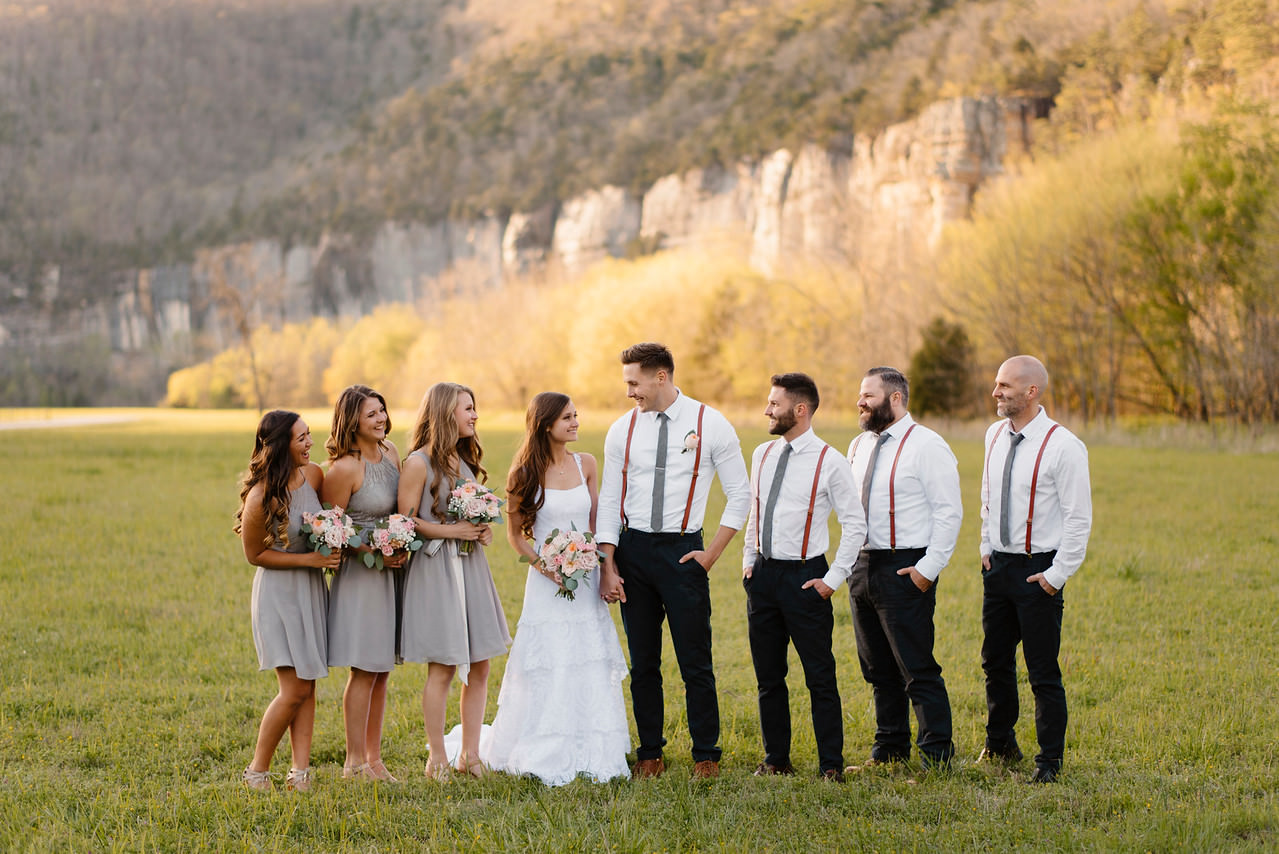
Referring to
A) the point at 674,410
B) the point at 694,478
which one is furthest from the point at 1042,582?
the point at 674,410

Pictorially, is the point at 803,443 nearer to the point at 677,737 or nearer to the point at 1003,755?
the point at 1003,755

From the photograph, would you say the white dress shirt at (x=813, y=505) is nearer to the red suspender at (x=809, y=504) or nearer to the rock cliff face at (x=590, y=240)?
the red suspender at (x=809, y=504)

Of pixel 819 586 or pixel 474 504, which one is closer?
pixel 819 586

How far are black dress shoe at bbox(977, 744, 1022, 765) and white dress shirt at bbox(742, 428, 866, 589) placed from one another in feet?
4.95

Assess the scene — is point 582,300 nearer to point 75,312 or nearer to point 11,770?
point 11,770

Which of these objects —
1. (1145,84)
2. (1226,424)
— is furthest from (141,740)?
(1145,84)

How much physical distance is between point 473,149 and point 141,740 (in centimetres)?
15473

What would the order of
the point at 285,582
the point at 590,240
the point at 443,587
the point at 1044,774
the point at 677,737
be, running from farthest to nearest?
the point at 590,240, the point at 677,737, the point at 443,587, the point at 285,582, the point at 1044,774

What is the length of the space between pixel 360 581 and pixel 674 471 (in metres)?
2.02

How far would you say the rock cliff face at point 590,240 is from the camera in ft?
221

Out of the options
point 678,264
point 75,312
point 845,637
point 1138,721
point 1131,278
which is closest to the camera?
point 1138,721

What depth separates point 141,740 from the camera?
7.32 m

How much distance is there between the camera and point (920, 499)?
6.16m

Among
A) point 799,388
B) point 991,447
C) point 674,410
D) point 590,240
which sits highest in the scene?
point 590,240
